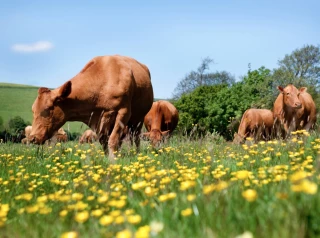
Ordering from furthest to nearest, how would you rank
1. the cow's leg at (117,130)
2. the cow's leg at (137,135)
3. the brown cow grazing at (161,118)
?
the brown cow grazing at (161,118) < the cow's leg at (137,135) < the cow's leg at (117,130)

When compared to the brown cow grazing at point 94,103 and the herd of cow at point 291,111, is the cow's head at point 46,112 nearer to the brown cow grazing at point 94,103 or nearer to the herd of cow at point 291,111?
the brown cow grazing at point 94,103

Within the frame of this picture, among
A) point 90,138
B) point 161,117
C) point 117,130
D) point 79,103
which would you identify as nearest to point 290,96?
point 161,117

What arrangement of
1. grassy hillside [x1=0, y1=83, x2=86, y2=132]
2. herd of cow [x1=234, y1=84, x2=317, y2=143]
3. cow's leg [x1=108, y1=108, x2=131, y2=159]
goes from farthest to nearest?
1. grassy hillside [x1=0, y1=83, x2=86, y2=132]
2. herd of cow [x1=234, y1=84, x2=317, y2=143]
3. cow's leg [x1=108, y1=108, x2=131, y2=159]

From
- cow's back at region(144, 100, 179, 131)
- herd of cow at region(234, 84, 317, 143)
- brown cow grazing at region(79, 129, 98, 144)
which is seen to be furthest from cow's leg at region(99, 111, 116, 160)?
cow's back at region(144, 100, 179, 131)

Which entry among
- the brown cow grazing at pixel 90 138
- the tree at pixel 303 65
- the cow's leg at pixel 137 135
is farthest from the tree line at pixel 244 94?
the cow's leg at pixel 137 135

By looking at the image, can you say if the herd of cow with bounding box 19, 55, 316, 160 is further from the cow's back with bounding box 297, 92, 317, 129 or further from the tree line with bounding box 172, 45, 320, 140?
the tree line with bounding box 172, 45, 320, 140

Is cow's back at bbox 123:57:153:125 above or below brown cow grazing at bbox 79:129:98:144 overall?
above

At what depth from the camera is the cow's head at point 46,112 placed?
8.46 m

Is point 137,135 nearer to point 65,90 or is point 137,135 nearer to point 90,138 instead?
point 65,90

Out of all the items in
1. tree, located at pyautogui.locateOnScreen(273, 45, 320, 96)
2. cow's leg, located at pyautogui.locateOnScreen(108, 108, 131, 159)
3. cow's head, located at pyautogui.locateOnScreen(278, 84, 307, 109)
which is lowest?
cow's leg, located at pyautogui.locateOnScreen(108, 108, 131, 159)

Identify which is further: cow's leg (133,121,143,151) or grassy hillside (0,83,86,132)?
grassy hillside (0,83,86,132)

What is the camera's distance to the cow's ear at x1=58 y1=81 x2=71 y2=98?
8375 mm

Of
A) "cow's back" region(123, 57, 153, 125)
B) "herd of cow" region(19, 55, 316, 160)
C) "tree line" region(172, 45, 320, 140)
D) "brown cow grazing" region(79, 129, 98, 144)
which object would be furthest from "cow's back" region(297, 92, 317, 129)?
"tree line" region(172, 45, 320, 140)

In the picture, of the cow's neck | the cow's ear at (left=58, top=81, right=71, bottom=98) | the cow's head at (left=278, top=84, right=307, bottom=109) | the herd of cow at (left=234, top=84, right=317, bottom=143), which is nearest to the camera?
the cow's ear at (left=58, top=81, right=71, bottom=98)
